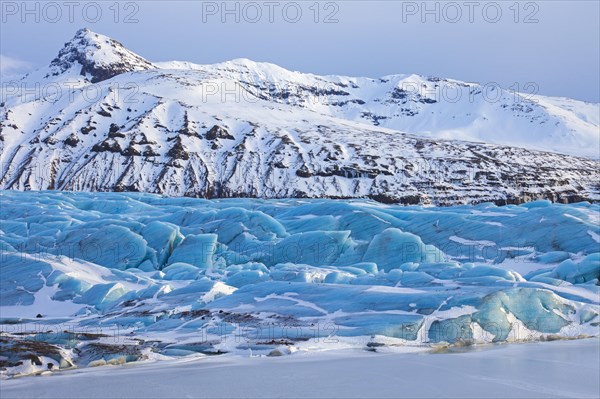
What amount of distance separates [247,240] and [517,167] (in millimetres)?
67903

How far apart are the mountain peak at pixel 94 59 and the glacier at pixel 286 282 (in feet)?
468

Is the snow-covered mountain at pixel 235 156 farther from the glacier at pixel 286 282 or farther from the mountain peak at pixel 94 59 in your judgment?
the mountain peak at pixel 94 59

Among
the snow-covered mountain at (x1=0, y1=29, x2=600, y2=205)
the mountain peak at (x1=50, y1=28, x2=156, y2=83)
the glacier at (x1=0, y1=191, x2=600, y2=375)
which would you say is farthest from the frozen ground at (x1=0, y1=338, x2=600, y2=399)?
the mountain peak at (x1=50, y1=28, x2=156, y2=83)

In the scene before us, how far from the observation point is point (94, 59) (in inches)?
7190

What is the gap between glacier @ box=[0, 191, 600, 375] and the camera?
44.7 feet

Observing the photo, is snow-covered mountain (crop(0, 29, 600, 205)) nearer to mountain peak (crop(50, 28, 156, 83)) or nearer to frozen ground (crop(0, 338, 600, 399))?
mountain peak (crop(50, 28, 156, 83))

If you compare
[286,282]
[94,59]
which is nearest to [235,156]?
[286,282]

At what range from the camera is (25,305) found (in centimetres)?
2317

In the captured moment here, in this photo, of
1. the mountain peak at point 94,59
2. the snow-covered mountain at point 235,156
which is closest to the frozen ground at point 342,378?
the snow-covered mountain at point 235,156

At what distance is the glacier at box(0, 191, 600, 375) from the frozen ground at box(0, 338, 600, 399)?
103 cm

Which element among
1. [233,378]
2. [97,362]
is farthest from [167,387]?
[97,362]

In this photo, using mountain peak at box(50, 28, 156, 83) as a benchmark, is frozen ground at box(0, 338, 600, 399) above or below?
below

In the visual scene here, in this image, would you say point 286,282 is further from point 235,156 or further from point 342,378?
point 235,156

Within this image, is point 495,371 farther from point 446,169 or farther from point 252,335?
point 446,169
